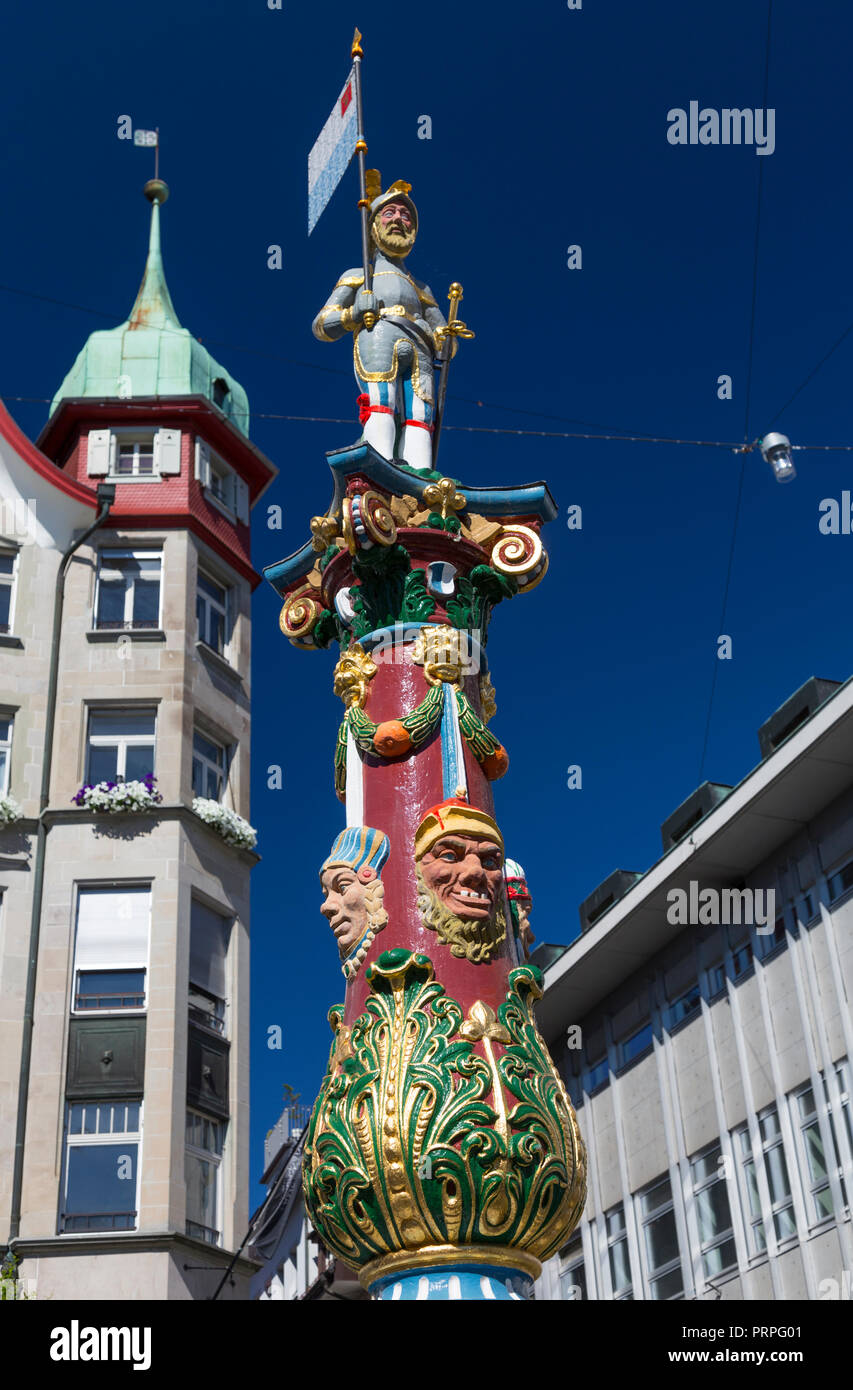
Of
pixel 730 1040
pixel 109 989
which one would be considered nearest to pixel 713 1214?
pixel 730 1040

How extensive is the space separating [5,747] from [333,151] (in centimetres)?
1411

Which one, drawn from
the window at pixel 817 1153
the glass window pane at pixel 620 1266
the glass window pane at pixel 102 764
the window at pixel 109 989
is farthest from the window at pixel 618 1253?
the glass window pane at pixel 102 764

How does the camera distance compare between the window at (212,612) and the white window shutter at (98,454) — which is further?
the white window shutter at (98,454)

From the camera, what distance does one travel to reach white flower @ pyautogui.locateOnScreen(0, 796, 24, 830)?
2677 cm

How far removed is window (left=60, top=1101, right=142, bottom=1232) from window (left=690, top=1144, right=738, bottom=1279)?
13.2 metres

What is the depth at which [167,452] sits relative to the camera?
31.9 m

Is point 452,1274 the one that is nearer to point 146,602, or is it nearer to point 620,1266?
point 146,602

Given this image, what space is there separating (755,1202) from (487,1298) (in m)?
20.9

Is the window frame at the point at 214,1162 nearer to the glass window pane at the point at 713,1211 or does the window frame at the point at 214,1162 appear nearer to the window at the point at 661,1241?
the glass window pane at the point at 713,1211

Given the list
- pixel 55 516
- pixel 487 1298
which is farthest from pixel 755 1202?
pixel 487 1298

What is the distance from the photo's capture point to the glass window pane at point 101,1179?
2406 cm

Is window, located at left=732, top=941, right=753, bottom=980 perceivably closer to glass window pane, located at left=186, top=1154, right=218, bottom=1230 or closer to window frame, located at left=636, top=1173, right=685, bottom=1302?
window frame, located at left=636, top=1173, right=685, bottom=1302

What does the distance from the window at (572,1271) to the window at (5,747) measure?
18275 millimetres

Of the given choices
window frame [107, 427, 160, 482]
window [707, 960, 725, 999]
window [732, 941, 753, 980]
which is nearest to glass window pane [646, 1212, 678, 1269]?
window [707, 960, 725, 999]
